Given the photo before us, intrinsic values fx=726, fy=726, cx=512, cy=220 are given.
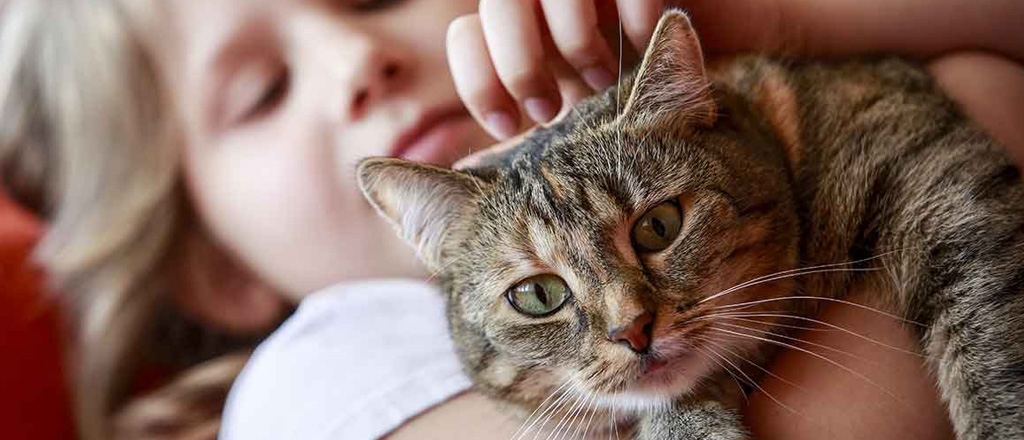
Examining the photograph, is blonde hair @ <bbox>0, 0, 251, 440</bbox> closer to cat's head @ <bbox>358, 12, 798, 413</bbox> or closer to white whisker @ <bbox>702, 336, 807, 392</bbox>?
cat's head @ <bbox>358, 12, 798, 413</bbox>

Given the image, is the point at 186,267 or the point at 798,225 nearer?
the point at 798,225

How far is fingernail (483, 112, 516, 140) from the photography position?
981mm

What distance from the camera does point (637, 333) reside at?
71 centimetres

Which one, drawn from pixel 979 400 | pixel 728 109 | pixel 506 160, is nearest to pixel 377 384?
pixel 506 160

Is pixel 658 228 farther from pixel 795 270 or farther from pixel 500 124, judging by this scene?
pixel 500 124

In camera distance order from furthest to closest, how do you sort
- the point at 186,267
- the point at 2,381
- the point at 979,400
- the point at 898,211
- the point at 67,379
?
1. the point at 186,267
2. the point at 67,379
3. the point at 2,381
4. the point at 898,211
5. the point at 979,400

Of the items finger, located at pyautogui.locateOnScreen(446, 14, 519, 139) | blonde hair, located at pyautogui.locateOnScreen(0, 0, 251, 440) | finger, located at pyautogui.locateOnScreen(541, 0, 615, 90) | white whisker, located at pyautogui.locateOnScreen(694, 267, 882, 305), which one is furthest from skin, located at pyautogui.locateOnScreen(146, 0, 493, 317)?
white whisker, located at pyautogui.locateOnScreen(694, 267, 882, 305)

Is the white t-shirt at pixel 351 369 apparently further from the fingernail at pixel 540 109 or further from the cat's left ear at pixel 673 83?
the cat's left ear at pixel 673 83

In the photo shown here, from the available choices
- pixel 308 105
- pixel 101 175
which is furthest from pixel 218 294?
pixel 308 105

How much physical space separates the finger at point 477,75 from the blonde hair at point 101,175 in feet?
2.38

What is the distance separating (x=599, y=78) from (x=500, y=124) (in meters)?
0.15

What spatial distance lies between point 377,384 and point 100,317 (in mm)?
755

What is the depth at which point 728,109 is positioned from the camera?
878 millimetres

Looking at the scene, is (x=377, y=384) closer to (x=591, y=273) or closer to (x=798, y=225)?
(x=591, y=273)
